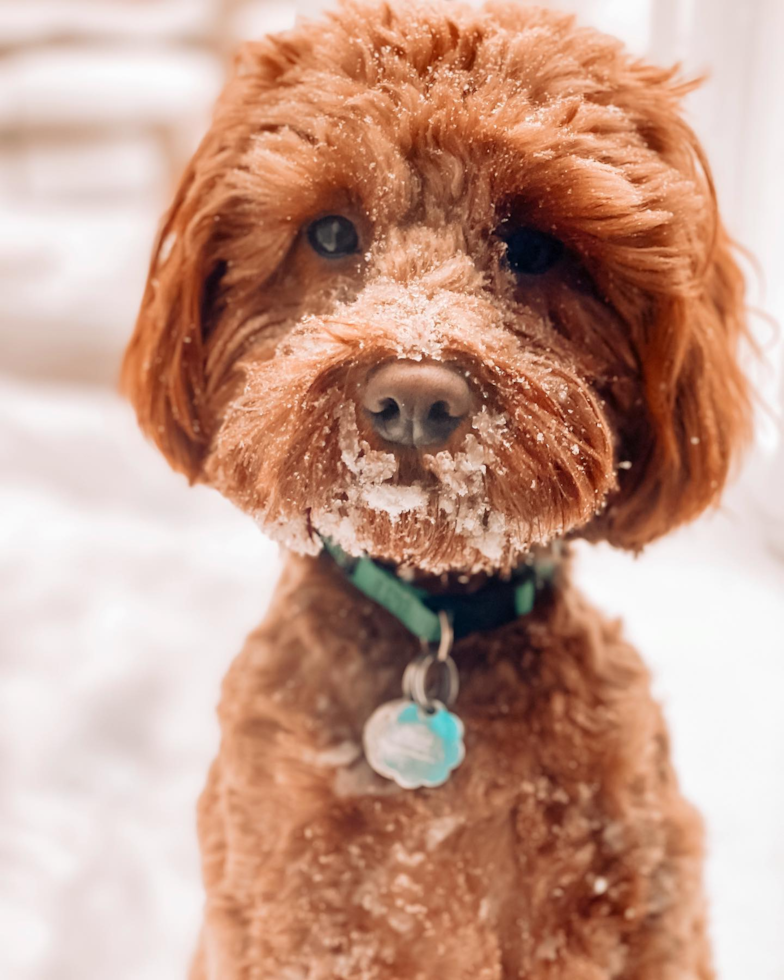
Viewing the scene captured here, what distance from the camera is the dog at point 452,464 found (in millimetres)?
870

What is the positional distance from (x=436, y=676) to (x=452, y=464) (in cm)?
37

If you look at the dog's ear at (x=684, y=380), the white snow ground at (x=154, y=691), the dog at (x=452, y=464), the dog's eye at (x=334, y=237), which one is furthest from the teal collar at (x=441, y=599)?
the white snow ground at (x=154, y=691)

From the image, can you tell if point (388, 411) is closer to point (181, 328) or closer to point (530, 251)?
point (530, 251)

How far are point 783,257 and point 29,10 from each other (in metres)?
2.21

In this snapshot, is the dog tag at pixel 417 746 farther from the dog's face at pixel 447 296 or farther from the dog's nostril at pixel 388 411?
the dog's nostril at pixel 388 411

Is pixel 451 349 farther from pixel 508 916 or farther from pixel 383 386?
pixel 508 916

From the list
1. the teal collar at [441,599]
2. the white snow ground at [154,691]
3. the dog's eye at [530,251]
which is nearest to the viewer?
the dog's eye at [530,251]

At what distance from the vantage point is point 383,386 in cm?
78

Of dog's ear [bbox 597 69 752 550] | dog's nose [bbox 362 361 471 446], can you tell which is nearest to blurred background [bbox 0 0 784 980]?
dog's ear [bbox 597 69 752 550]

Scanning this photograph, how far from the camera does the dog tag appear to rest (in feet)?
3.40

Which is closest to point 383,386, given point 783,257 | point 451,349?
point 451,349

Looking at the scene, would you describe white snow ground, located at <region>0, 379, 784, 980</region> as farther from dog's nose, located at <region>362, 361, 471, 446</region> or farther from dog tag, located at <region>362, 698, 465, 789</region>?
dog's nose, located at <region>362, 361, 471, 446</region>

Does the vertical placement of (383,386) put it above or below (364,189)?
below

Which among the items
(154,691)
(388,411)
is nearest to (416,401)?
(388,411)
